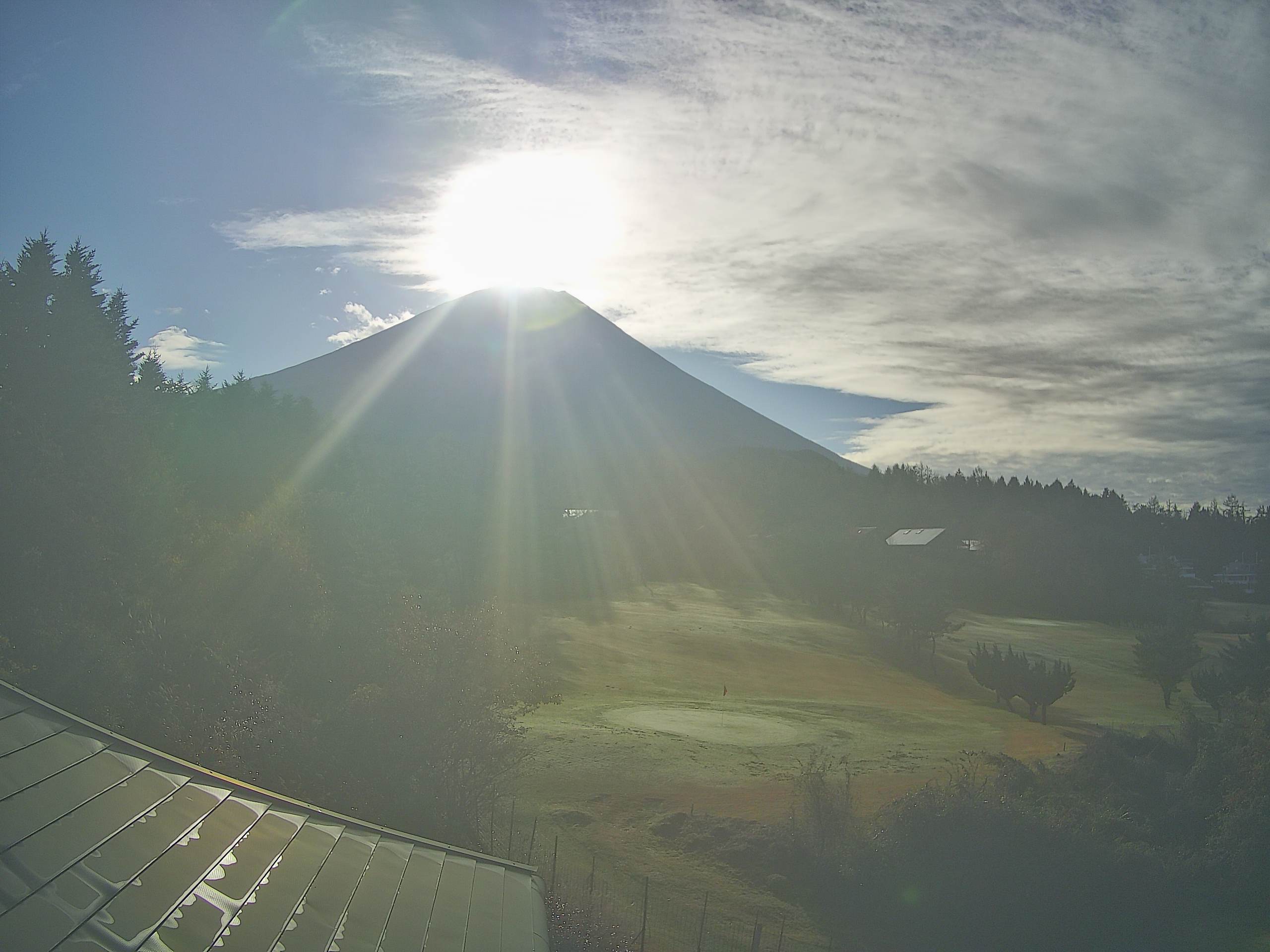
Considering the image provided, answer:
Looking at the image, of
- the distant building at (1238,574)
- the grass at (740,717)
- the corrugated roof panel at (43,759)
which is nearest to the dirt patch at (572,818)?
the grass at (740,717)

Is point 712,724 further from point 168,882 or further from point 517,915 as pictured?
point 168,882

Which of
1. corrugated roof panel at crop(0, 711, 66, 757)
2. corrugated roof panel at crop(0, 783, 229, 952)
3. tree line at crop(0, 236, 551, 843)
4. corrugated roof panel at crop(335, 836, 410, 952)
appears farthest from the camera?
tree line at crop(0, 236, 551, 843)

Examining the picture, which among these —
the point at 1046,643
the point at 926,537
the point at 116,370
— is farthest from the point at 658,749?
the point at 926,537

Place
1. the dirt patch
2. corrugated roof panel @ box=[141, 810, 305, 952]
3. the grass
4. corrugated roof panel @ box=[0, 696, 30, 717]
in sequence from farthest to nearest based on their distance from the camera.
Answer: the grass → the dirt patch → corrugated roof panel @ box=[0, 696, 30, 717] → corrugated roof panel @ box=[141, 810, 305, 952]

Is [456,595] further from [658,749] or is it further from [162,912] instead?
[162,912]

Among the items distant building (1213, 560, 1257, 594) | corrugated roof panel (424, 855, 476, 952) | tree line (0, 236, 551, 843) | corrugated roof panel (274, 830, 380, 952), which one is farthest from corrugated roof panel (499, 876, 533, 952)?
distant building (1213, 560, 1257, 594)

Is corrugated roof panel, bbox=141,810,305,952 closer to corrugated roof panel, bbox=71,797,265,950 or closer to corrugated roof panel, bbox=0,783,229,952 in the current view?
corrugated roof panel, bbox=71,797,265,950
